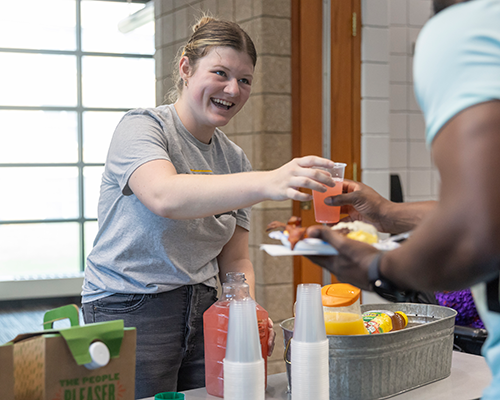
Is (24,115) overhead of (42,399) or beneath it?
overhead

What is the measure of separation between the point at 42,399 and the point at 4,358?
114mm

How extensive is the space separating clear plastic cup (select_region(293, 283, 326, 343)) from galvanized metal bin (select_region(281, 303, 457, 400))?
0.23 feet

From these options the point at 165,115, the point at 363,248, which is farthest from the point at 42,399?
the point at 165,115

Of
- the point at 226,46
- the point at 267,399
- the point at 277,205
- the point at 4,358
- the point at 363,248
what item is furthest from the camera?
the point at 277,205

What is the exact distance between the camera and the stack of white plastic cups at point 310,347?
110 centimetres

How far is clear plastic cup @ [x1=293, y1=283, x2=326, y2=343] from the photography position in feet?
3.63

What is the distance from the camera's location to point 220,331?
1.22m

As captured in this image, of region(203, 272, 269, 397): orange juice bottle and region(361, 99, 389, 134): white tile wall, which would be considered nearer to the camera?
region(203, 272, 269, 397): orange juice bottle

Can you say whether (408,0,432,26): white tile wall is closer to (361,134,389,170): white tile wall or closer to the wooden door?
the wooden door

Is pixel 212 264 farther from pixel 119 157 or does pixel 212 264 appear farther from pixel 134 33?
pixel 134 33

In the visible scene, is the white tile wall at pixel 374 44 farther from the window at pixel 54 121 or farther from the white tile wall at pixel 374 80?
the window at pixel 54 121

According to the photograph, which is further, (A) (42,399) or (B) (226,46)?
(B) (226,46)

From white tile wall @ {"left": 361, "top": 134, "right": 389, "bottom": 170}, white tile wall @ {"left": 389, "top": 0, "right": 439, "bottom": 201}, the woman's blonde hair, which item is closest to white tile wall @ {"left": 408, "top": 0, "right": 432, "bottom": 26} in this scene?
white tile wall @ {"left": 389, "top": 0, "right": 439, "bottom": 201}

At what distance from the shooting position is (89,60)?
563cm
